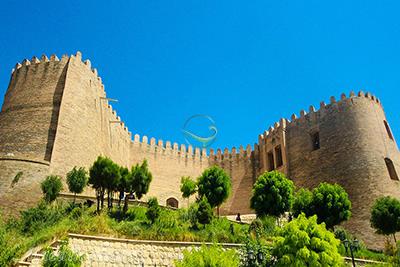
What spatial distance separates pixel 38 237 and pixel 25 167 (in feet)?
22.2

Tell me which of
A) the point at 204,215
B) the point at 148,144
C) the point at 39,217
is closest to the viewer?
the point at 39,217

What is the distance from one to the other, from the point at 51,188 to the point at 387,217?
1419cm

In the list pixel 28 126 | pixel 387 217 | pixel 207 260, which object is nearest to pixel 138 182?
pixel 28 126

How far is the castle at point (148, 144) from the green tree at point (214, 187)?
6.06 meters

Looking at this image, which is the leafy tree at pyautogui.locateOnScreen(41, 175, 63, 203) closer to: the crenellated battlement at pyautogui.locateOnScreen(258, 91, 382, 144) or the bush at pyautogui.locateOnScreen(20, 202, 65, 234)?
the bush at pyautogui.locateOnScreen(20, 202, 65, 234)

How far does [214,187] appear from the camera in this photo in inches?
862

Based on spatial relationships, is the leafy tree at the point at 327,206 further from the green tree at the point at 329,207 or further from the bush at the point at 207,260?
the bush at the point at 207,260

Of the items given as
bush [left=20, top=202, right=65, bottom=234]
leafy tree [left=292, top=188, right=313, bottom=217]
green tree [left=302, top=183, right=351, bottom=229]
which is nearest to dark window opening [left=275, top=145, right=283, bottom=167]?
leafy tree [left=292, top=188, right=313, bottom=217]

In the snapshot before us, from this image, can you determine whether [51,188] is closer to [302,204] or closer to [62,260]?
[62,260]

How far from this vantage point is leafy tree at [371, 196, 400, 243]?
61.8 ft

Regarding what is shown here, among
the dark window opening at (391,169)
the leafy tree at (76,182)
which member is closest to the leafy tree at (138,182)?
the leafy tree at (76,182)

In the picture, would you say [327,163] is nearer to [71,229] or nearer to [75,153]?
[75,153]

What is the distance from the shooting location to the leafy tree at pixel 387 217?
18.8 metres

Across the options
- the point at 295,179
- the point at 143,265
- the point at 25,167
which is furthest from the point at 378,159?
the point at 25,167
